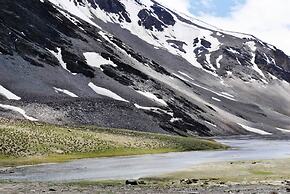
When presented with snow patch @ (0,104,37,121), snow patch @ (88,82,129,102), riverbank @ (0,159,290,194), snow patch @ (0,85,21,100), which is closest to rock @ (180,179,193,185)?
riverbank @ (0,159,290,194)

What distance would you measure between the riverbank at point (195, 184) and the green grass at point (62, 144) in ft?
88.3

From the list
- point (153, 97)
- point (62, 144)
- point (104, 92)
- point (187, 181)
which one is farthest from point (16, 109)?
point (187, 181)

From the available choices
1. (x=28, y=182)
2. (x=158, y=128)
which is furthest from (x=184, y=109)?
(x=28, y=182)

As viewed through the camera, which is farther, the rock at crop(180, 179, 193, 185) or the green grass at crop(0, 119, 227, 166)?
the green grass at crop(0, 119, 227, 166)

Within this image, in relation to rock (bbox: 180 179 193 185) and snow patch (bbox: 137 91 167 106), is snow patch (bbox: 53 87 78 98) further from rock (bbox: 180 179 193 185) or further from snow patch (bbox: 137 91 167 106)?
rock (bbox: 180 179 193 185)

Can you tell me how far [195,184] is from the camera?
4816 cm

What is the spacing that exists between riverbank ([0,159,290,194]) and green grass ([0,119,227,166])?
88.3 feet

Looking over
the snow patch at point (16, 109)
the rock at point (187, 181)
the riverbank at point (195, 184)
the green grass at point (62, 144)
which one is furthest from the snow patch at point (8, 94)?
the rock at point (187, 181)

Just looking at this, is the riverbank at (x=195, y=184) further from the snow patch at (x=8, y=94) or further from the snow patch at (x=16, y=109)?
the snow patch at (x=8, y=94)

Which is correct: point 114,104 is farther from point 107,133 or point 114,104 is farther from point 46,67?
point 107,133

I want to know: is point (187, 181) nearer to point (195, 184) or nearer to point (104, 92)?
point (195, 184)

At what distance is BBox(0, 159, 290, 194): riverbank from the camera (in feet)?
139

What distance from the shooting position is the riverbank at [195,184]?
139 feet

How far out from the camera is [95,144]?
94.1m
